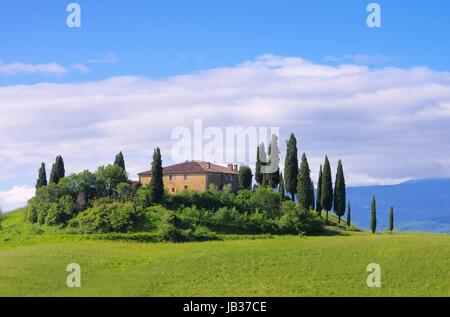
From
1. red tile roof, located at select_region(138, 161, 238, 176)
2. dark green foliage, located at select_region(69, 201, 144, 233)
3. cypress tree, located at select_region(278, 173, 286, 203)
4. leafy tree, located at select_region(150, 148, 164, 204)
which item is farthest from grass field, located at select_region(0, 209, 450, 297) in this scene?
red tile roof, located at select_region(138, 161, 238, 176)

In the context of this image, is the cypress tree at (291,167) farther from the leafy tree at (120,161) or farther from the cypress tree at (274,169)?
the leafy tree at (120,161)

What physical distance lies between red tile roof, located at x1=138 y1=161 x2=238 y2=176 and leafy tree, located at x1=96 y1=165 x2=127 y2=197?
13393 mm

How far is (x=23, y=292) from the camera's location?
38406 mm

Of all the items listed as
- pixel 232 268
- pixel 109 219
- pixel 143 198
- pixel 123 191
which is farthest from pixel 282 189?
pixel 232 268

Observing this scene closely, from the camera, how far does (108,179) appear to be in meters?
86.0

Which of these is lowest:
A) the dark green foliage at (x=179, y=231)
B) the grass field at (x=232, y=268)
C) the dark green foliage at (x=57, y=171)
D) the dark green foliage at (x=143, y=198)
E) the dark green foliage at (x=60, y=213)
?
the grass field at (x=232, y=268)

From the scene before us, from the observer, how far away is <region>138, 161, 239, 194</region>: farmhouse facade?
96625mm

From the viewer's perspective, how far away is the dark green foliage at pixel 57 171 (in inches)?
3561

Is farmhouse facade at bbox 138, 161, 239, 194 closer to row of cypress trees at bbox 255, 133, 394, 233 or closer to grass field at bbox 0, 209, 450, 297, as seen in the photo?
row of cypress trees at bbox 255, 133, 394, 233

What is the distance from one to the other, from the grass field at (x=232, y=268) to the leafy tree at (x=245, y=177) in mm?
32363

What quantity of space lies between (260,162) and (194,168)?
34.1ft

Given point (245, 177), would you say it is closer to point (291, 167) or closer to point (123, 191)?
point (291, 167)

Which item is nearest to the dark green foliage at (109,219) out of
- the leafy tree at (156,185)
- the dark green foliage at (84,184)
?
the leafy tree at (156,185)
